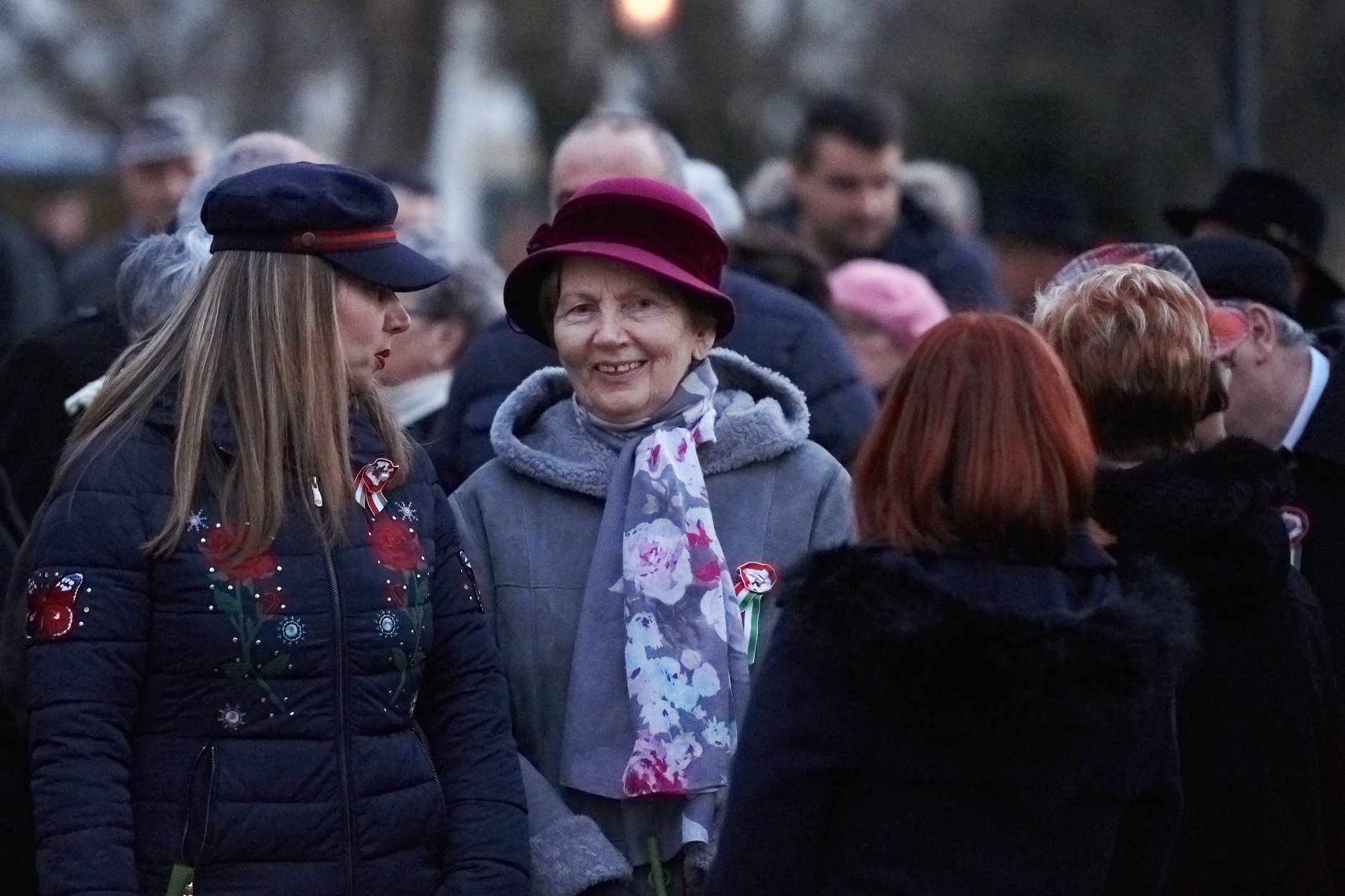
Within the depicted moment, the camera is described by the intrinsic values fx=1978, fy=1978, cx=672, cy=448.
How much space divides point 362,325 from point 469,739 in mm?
727

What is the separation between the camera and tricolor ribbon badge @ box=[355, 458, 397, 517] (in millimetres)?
3295

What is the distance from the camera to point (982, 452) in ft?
9.42

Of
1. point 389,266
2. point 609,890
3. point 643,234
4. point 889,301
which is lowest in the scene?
point 609,890

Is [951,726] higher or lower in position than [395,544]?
lower

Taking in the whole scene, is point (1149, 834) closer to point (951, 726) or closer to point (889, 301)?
point (951, 726)

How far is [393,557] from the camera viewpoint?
10.7 feet

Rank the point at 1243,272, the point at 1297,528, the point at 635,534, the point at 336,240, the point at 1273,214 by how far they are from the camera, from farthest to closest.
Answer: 1. the point at 1273,214
2. the point at 1243,272
3. the point at 1297,528
4. the point at 635,534
5. the point at 336,240

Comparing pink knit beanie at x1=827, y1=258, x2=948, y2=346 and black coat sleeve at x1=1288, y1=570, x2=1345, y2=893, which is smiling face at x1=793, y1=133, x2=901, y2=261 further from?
black coat sleeve at x1=1288, y1=570, x2=1345, y2=893

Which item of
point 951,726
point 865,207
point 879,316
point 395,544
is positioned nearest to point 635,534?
point 395,544

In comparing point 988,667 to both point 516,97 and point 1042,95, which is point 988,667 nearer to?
point 1042,95

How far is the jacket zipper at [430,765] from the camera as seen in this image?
3273mm

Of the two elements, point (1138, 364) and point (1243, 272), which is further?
point (1243, 272)

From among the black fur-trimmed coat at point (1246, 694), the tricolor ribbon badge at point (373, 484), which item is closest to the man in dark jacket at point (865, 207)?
the black fur-trimmed coat at point (1246, 694)

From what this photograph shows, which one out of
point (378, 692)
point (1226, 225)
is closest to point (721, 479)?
point (378, 692)
